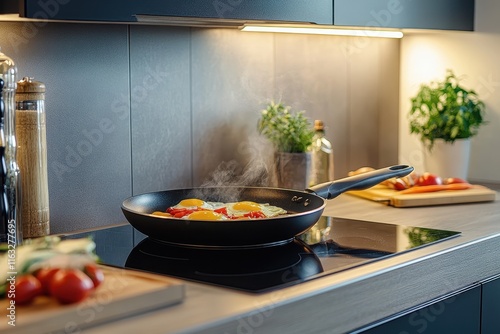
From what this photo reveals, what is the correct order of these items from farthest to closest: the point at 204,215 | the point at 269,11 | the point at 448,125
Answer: the point at 448,125 < the point at 269,11 < the point at 204,215

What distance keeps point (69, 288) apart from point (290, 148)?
51.2 inches

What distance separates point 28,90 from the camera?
1710 mm

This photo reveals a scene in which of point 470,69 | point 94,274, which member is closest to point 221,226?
point 94,274

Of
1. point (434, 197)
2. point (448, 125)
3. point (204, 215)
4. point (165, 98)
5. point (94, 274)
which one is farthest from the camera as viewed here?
point (448, 125)

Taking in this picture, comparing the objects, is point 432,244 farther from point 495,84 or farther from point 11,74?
point 495,84

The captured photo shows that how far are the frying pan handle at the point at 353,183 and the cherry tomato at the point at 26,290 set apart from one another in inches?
35.8

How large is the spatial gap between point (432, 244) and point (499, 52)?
1192 mm

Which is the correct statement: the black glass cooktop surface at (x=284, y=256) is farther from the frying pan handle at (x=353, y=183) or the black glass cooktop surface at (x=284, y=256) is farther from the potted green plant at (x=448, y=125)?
the potted green plant at (x=448, y=125)

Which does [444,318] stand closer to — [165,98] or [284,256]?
[284,256]

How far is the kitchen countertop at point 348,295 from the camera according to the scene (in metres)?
1.20

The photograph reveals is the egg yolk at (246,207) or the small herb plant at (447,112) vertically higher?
the small herb plant at (447,112)

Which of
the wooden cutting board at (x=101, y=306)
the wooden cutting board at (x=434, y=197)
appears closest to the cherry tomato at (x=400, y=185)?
the wooden cutting board at (x=434, y=197)

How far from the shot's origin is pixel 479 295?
183 cm

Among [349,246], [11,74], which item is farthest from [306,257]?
[11,74]
